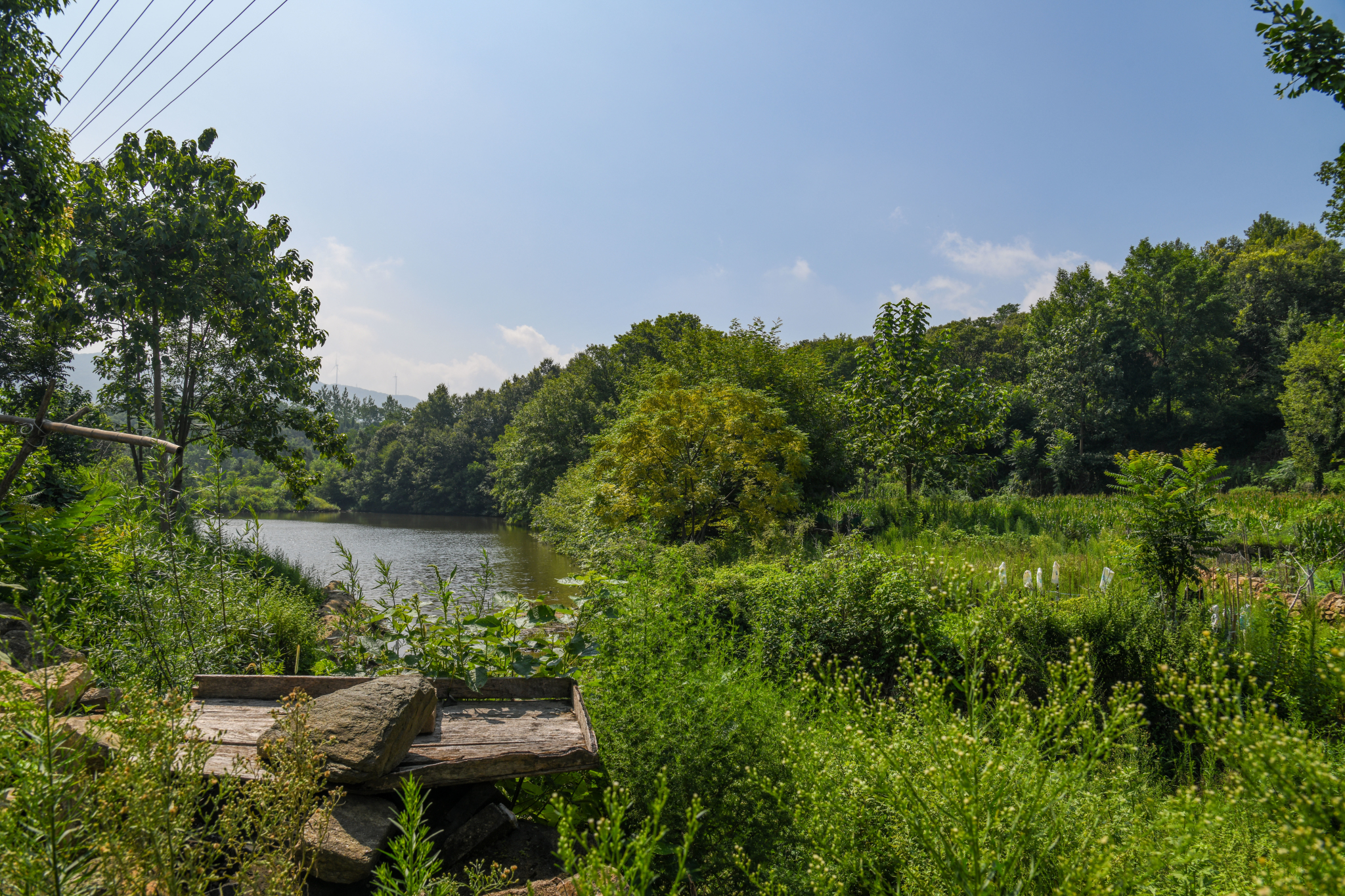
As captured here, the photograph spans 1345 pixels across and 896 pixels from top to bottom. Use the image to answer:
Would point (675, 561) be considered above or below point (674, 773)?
above

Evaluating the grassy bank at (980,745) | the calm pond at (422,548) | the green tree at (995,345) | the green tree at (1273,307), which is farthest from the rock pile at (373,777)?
the green tree at (995,345)

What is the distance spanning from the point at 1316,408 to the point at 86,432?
35471 millimetres

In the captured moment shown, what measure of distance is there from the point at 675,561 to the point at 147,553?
3.61 metres

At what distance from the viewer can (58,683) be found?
1320 millimetres

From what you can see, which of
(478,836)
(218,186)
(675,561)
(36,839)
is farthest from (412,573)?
(36,839)

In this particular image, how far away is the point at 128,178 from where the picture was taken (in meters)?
9.98

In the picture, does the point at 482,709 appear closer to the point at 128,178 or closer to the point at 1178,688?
the point at 1178,688

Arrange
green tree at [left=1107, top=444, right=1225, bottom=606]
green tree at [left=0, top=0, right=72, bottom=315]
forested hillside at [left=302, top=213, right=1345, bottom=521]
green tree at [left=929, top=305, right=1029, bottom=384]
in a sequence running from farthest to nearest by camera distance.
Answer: green tree at [left=929, top=305, right=1029, bottom=384]
forested hillside at [left=302, top=213, right=1345, bottom=521]
green tree at [left=0, top=0, right=72, bottom=315]
green tree at [left=1107, top=444, right=1225, bottom=606]

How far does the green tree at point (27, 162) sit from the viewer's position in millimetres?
5934

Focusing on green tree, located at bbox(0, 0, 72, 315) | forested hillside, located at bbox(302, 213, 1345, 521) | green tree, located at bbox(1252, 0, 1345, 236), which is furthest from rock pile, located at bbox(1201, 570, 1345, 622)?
forested hillside, located at bbox(302, 213, 1345, 521)

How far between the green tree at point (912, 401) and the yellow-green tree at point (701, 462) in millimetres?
2151

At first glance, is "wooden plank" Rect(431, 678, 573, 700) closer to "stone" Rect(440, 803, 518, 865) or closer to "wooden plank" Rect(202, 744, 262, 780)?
"stone" Rect(440, 803, 518, 865)

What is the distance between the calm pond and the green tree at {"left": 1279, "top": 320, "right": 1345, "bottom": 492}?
97.5 feet

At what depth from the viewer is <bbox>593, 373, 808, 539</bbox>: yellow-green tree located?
1183 centimetres
